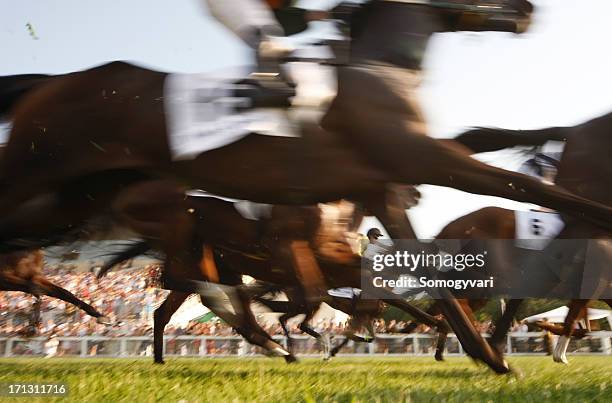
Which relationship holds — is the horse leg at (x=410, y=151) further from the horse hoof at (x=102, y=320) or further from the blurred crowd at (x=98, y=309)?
the blurred crowd at (x=98, y=309)

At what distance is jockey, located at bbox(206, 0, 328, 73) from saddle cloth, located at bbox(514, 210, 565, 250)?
2.75 metres

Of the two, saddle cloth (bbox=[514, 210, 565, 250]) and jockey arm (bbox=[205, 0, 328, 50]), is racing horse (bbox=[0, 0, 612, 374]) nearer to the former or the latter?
jockey arm (bbox=[205, 0, 328, 50])

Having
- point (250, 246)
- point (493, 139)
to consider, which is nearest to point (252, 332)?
point (250, 246)

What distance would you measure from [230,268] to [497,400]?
361 cm

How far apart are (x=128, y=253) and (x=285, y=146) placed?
276 cm

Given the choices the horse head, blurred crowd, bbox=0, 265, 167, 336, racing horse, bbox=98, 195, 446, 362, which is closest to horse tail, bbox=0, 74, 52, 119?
racing horse, bbox=98, 195, 446, 362

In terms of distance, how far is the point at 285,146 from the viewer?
122 inches

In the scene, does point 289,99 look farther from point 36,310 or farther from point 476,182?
point 36,310

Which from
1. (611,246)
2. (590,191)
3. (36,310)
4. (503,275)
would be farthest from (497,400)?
(36,310)

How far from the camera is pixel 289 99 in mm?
3000

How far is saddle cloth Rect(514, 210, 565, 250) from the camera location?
5137mm

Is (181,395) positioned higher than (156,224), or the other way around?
(156,224)

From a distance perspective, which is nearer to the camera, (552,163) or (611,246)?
(552,163)

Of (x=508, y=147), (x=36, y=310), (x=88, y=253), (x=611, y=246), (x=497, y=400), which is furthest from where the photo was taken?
(x=36, y=310)
